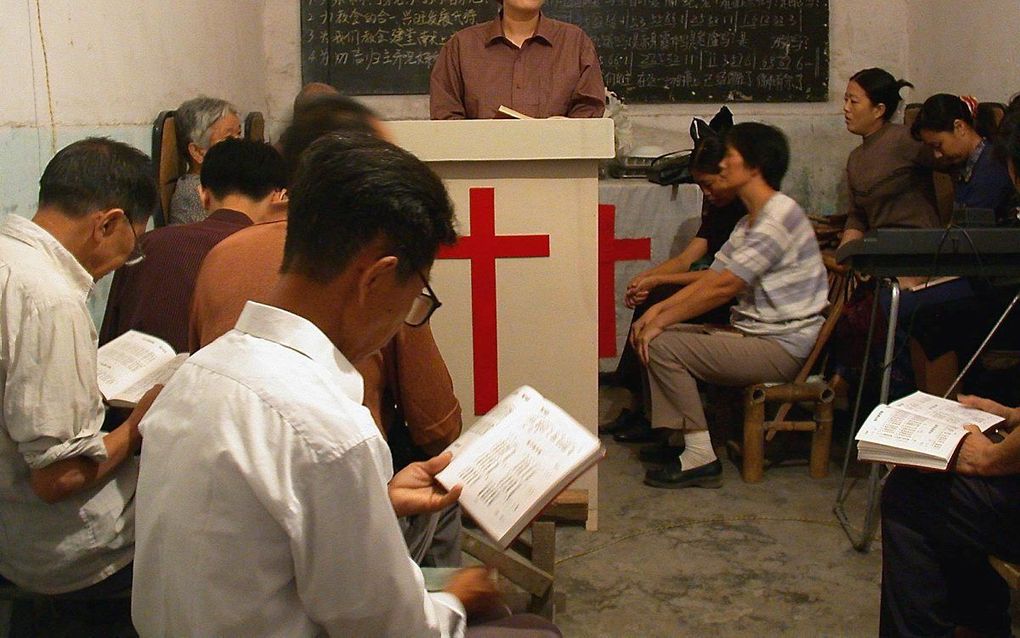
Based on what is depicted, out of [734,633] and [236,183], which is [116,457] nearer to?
[236,183]

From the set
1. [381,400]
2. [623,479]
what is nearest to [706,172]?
[623,479]

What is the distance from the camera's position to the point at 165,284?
2295 millimetres

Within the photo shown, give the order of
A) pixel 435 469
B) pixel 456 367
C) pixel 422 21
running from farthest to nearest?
pixel 422 21
pixel 456 367
pixel 435 469

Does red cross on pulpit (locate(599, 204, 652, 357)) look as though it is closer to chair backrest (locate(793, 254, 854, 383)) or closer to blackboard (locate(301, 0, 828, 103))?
chair backrest (locate(793, 254, 854, 383))

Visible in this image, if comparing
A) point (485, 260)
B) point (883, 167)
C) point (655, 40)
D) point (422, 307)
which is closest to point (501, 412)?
point (422, 307)

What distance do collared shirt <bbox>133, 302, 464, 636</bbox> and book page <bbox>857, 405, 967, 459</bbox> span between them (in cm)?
133

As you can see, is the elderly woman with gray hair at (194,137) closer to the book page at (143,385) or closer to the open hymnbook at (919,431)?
the book page at (143,385)

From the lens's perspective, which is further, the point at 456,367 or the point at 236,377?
the point at 456,367

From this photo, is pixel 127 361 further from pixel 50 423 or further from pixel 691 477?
pixel 691 477

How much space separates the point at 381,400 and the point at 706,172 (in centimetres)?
211

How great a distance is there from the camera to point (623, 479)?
3.56m

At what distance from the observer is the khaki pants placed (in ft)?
11.2

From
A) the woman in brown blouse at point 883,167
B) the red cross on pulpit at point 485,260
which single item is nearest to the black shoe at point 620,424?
the woman in brown blouse at point 883,167

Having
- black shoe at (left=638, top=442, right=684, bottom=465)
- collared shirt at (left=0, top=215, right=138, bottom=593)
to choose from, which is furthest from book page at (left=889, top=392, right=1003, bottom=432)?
collared shirt at (left=0, top=215, right=138, bottom=593)
